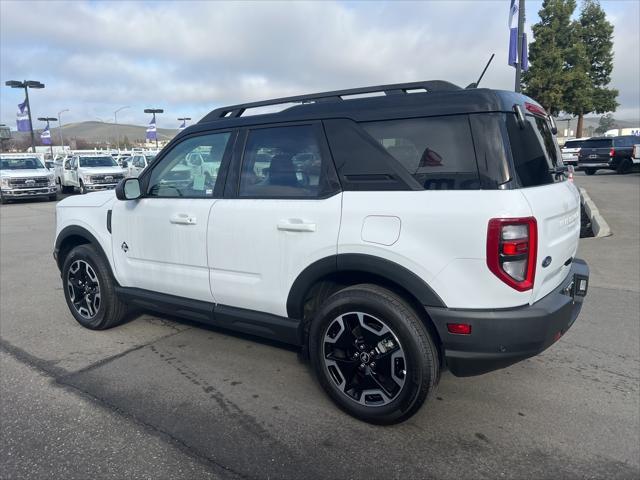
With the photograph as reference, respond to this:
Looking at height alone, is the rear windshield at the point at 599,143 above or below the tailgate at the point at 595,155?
above

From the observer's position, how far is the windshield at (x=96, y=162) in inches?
825

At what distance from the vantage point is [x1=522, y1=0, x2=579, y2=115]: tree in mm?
32438

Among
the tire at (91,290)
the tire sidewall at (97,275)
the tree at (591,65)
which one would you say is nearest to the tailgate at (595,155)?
the tree at (591,65)

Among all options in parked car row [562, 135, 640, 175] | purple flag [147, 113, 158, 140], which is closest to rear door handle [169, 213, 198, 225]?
parked car row [562, 135, 640, 175]

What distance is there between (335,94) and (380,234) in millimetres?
1062

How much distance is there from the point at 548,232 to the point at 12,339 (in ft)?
14.9

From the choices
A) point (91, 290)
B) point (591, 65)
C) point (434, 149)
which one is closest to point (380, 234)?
point (434, 149)

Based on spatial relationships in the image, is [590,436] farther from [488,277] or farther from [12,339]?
[12,339]

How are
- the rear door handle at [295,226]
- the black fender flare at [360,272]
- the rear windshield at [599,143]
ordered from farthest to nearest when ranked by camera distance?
1. the rear windshield at [599,143]
2. the rear door handle at [295,226]
3. the black fender flare at [360,272]

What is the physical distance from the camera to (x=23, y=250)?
9.00 m

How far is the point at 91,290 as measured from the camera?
15.3 ft

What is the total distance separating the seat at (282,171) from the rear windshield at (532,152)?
1.37m

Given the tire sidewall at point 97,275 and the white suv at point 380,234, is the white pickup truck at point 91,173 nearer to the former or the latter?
the tire sidewall at point 97,275

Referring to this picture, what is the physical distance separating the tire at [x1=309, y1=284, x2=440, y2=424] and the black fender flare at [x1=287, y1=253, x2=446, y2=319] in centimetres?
13
